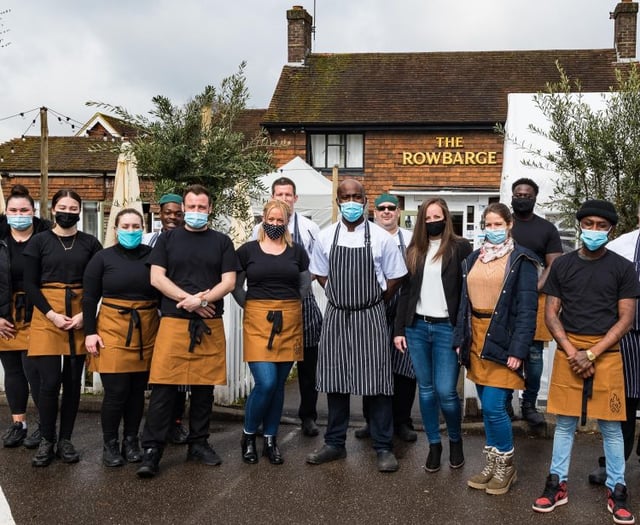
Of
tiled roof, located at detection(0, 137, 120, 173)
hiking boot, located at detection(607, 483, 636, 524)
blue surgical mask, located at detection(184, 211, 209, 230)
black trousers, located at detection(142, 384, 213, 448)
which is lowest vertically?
hiking boot, located at detection(607, 483, 636, 524)

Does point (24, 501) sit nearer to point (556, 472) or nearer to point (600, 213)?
point (556, 472)

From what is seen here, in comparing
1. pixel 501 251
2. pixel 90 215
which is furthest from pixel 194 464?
pixel 90 215

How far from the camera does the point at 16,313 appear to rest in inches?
232

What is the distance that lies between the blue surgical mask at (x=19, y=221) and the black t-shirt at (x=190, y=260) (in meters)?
1.26

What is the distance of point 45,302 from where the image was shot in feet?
18.1

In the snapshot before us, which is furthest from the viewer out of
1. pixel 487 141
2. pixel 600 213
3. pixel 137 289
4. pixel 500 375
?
pixel 487 141

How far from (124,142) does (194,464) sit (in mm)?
4349

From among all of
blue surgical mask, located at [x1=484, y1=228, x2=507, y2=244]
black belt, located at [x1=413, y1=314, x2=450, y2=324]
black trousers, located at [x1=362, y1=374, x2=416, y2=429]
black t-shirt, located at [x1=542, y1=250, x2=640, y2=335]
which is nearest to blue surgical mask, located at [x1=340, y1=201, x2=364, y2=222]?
black belt, located at [x1=413, y1=314, x2=450, y2=324]

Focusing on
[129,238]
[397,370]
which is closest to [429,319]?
[397,370]

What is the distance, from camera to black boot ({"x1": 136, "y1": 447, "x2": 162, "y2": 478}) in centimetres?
525

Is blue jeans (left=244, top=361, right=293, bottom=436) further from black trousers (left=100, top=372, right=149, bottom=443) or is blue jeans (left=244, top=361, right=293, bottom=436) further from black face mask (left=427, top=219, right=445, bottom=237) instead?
black face mask (left=427, top=219, right=445, bottom=237)

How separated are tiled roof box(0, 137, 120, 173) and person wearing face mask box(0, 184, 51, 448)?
58.6 ft

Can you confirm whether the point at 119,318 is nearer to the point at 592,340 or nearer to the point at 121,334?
the point at 121,334

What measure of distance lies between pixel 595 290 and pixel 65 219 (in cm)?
370
